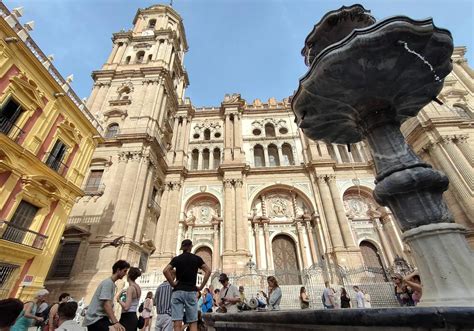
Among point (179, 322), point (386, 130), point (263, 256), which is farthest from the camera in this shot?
point (263, 256)

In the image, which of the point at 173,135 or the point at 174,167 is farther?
the point at 173,135

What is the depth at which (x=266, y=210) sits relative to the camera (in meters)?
18.3

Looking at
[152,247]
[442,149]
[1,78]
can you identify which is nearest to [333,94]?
[1,78]

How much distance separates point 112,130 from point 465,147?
77.9ft

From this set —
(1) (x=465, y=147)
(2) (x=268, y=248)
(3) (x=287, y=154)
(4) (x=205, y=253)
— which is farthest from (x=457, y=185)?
(4) (x=205, y=253)

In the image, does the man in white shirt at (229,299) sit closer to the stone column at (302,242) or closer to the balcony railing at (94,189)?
the balcony railing at (94,189)

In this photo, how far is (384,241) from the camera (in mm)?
16312

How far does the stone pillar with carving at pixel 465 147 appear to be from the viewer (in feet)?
48.3

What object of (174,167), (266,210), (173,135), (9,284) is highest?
(173,135)

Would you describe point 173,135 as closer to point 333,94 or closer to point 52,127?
point 52,127

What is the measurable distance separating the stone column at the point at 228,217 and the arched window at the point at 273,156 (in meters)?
4.81

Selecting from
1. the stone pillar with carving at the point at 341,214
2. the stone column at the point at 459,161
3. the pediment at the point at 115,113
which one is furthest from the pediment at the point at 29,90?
the stone column at the point at 459,161

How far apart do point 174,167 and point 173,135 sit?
3924 mm

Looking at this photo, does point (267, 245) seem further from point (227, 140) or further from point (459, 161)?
point (459, 161)
